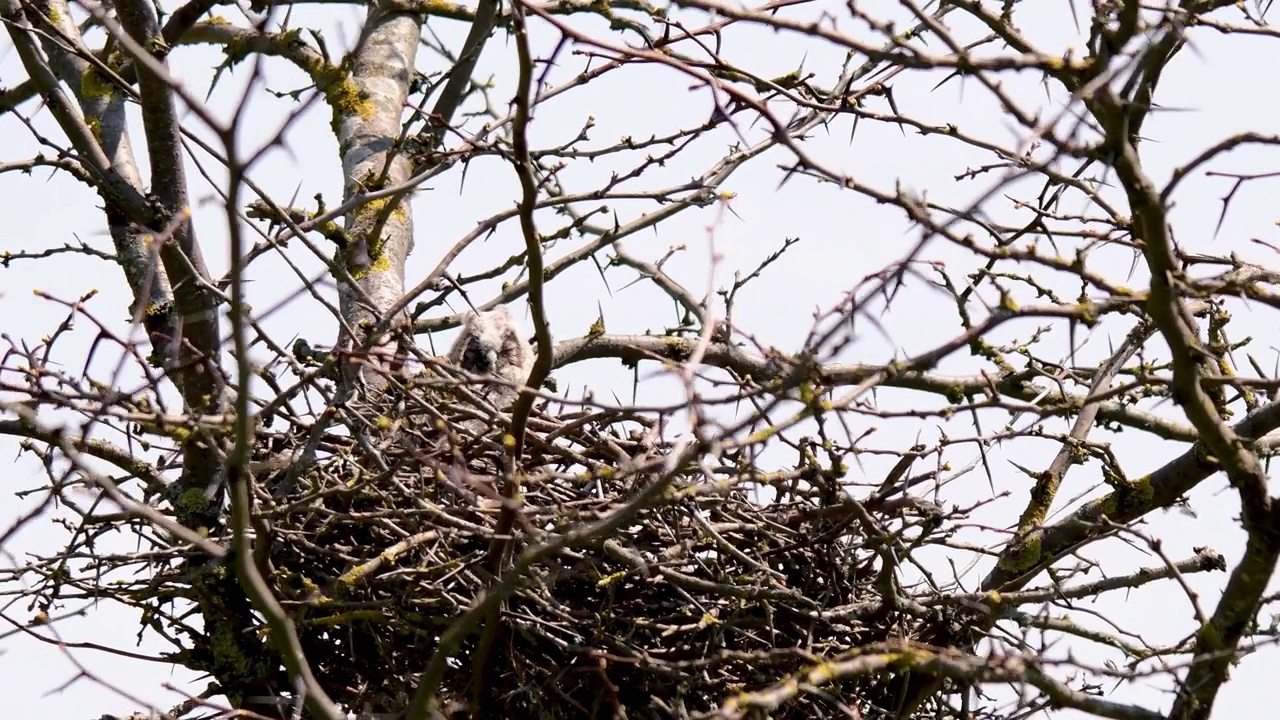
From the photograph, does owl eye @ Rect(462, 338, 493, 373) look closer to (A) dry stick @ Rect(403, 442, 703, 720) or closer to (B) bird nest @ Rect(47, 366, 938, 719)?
(B) bird nest @ Rect(47, 366, 938, 719)

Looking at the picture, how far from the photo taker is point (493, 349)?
6.41 meters

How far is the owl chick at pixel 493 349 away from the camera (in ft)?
20.8

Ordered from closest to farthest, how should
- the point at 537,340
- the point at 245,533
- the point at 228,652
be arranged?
the point at 245,533 → the point at 537,340 → the point at 228,652

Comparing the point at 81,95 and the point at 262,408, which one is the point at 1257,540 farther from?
the point at 81,95

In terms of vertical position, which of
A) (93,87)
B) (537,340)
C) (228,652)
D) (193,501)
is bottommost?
(228,652)

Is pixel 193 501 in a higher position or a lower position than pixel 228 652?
higher

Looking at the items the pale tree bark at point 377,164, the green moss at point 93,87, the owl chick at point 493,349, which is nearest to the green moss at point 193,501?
the pale tree bark at point 377,164

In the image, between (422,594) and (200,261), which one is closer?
(422,594)

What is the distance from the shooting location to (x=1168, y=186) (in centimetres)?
263

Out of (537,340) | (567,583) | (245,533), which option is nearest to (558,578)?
(567,583)

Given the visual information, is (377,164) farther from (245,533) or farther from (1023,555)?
(245,533)

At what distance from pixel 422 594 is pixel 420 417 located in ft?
3.28

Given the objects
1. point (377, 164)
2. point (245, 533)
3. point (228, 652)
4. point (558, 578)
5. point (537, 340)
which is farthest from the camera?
point (377, 164)

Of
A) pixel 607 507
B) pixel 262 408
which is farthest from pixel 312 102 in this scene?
pixel 607 507
